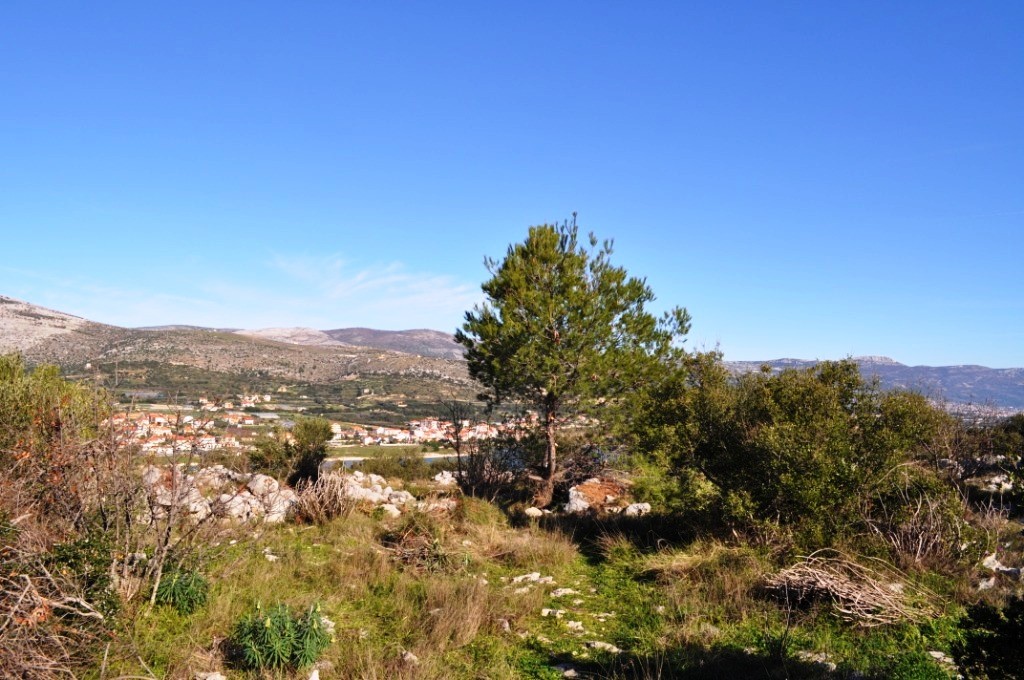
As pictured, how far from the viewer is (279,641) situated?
17.5ft

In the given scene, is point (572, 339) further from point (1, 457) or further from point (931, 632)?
point (1, 457)

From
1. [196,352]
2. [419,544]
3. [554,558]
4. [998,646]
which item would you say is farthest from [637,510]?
[196,352]

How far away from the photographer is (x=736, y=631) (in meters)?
6.42

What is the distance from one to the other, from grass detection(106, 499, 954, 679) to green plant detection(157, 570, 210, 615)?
0.10m

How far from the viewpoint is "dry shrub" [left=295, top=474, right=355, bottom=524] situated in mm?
11867

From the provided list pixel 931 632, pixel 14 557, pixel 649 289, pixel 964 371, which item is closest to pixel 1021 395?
pixel 964 371

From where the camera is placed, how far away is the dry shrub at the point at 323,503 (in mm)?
11867

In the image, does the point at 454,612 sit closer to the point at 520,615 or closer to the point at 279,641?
the point at 520,615

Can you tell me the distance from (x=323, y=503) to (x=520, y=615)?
637 centimetres

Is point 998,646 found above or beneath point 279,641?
above

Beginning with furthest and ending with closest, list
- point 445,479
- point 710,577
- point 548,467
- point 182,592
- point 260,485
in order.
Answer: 1. point 445,479
2. point 548,467
3. point 260,485
4. point 710,577
5. point 182,592

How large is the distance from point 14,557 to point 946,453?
20162 millimetres

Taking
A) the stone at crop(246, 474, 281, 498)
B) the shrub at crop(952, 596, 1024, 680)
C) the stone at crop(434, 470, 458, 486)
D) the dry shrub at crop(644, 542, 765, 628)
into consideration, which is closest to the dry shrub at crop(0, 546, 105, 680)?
the dry shrub at crop(644, 542, 765, 628)

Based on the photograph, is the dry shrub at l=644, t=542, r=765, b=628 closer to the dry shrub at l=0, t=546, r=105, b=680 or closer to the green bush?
the green bush
